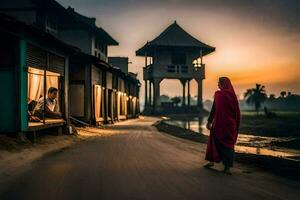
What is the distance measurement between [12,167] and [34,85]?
10155mm

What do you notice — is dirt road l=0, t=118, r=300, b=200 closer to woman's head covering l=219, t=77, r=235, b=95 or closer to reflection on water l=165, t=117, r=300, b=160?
woman's head covering l=219, t=77, r=235, b=95

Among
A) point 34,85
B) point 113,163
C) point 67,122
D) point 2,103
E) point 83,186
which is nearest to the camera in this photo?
point 83,186

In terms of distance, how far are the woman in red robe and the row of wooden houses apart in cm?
580

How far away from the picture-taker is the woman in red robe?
7246 mm

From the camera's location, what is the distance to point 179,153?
32.8ft

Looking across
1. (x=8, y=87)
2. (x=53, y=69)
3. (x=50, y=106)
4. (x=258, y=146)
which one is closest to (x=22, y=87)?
(x=8, y=87)

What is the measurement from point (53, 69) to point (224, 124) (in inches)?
337

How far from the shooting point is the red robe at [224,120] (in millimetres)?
7270

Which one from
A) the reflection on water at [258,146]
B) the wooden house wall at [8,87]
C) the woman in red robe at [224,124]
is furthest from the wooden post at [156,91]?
the woman in red robe at [224,124]

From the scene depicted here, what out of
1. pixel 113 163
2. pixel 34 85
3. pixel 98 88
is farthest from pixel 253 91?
pixel 113 163

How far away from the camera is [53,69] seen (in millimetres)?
14141

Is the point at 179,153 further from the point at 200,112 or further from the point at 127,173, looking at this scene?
the point at 200,112

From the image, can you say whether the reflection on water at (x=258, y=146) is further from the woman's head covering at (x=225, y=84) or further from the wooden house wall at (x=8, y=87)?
the wooden house wall at (x=8, y=87)

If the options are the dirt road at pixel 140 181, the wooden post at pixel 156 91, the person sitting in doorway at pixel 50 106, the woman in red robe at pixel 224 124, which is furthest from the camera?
the wooden post at pixel 156 91
